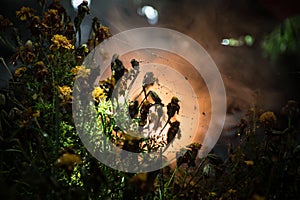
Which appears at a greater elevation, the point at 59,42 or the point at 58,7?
the point at 58,7

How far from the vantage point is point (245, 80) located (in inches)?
82.7

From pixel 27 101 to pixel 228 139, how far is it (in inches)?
59.2

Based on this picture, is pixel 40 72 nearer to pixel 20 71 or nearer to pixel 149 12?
pixel 20 71

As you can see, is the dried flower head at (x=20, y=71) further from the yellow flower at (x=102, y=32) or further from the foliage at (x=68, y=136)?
the yellow flower at (x=102, y=32)

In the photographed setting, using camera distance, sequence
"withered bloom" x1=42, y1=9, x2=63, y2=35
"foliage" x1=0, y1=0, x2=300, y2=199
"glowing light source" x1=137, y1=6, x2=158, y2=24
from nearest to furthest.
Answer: "foliage" x1=0, y1=0, x2=300, y2=199, "withered bloom" x1=42, y1=9, x2=63, y2=35, "glowing light source" x1=137, y1=6, x2=158, y2=24

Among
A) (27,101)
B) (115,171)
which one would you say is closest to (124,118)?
(115,171)

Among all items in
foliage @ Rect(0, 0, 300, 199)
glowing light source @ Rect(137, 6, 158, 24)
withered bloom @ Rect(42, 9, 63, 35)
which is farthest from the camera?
glowing light source @ Rect(137, 6, 158, 24)

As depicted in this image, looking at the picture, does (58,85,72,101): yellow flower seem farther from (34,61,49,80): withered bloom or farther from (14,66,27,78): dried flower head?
(14,66,27,78): dried flower head

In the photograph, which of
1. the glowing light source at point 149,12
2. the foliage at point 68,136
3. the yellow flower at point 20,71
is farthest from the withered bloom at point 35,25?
the glowing light source at point 149,12

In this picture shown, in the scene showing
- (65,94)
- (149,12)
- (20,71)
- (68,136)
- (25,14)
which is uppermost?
(149,12)

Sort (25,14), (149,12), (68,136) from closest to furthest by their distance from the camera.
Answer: (25,14) → (68,136) → (149,12)

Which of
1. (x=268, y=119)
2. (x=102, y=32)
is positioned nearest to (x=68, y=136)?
(x=102, y=32)

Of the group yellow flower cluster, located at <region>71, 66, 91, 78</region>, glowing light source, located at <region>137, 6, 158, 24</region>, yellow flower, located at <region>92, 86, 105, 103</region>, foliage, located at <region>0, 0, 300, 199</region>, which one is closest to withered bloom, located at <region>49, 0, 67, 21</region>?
foliage, located at <region>0, 0, 300, 199</region>

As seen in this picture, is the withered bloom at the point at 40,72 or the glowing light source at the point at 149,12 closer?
the withered bloom at the point at 40,72
